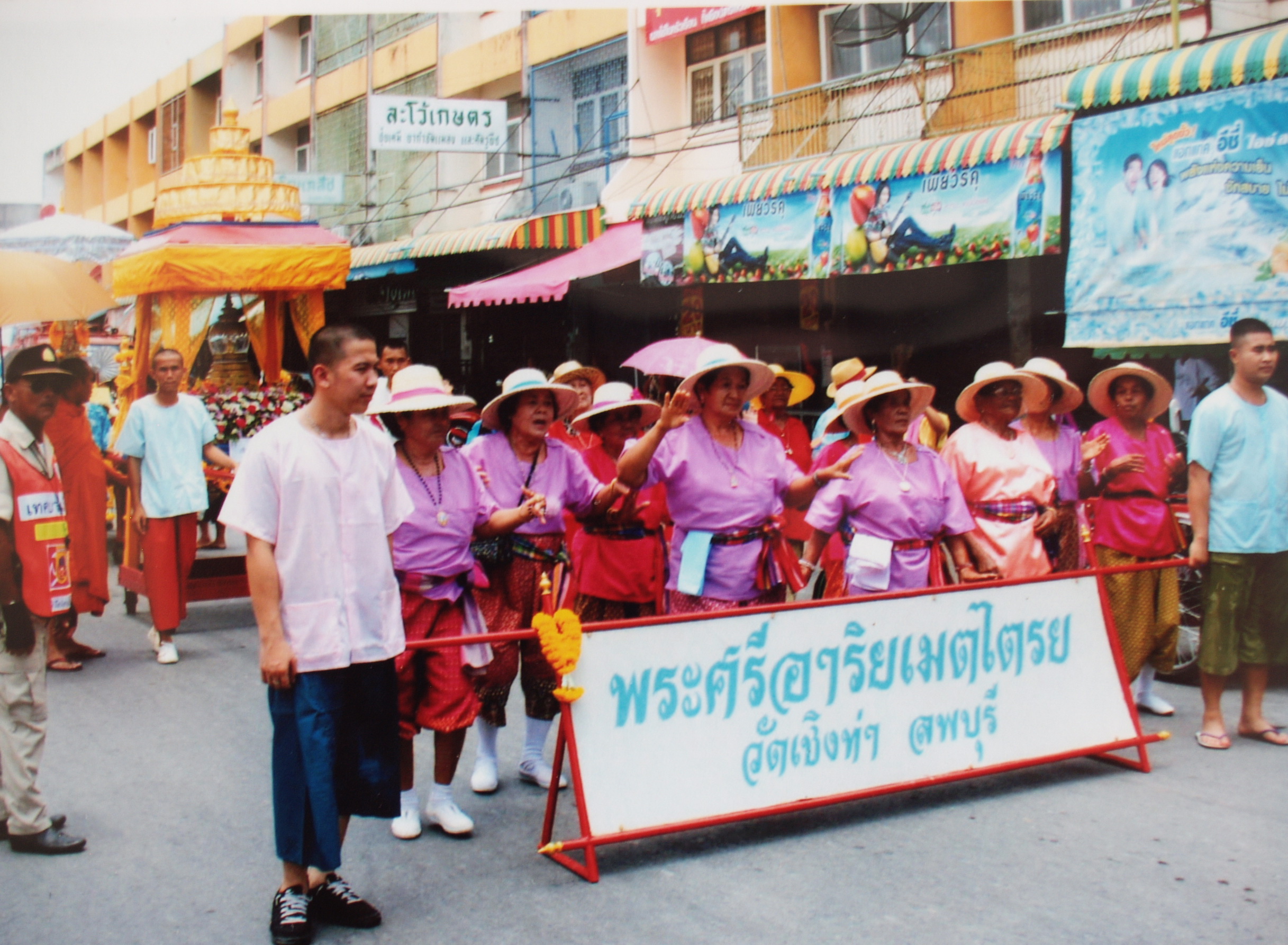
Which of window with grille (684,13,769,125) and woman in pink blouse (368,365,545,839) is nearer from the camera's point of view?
woman in pink blouse (368,365,545,839)

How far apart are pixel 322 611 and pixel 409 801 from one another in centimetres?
122

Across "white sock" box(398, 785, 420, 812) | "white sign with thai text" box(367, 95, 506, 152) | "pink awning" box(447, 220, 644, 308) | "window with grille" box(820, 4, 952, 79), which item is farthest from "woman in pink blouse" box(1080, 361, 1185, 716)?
"pink awning" box(447, 220, 644, 308)

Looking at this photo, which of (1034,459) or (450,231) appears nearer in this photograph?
(1034,459)

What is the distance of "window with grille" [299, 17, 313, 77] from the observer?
4.93 m

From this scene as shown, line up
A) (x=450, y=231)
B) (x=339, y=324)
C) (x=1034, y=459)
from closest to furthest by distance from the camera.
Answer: (x=339, y=324) → (x=1034, y=459) → (x=450, y=231)

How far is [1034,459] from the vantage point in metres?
5.43

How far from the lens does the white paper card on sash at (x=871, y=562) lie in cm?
482

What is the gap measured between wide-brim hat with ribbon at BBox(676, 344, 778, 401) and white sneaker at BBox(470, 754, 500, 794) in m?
1.61

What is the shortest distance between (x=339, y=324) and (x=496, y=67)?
6.06m

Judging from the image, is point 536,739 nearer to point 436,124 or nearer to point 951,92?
point 436,124

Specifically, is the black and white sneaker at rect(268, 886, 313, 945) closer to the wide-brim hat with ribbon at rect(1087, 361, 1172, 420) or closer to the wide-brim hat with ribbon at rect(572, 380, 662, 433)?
the wide-brim hat with ribbon at rect(572, 380, 662, 433)

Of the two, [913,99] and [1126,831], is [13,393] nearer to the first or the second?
[1126,831]

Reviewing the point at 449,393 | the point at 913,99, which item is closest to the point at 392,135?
the point at 913,99

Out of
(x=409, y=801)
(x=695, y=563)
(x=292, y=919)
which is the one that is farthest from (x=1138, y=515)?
(x=292, y=919)
